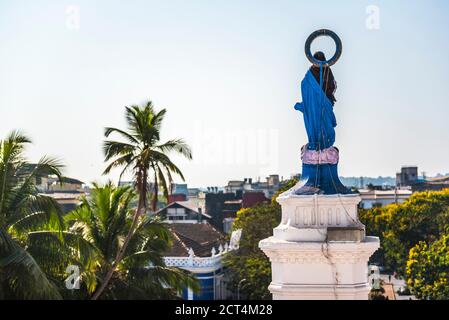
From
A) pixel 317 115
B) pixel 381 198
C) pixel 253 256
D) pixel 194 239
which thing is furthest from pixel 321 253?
pixel 381 198

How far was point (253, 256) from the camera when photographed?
48.6 metres

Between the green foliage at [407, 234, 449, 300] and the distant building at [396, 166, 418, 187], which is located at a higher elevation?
the distant building at [396, 166, 418, 187]

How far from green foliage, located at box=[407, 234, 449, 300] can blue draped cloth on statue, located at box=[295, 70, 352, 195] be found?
29176mm

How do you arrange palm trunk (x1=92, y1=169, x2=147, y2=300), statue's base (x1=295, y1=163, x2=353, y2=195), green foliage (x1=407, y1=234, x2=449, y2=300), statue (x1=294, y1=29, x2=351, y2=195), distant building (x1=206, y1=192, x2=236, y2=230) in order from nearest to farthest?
statue's base (x1=295, y1=163, x2=353, y2=195) → statue (x1=294, y1=29, x2=351, y2=195) → palm trunk (x1=92, y1=169, x2=147, y2=300) → green foliage (x1=407, y1=234, x2=449, y2=300) → distant building (x1=206, y1=192, x2=236, y2=230)

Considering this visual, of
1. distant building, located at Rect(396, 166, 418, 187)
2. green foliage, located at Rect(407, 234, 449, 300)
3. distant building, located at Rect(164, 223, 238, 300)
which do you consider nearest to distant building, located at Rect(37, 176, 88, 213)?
distant building, located at Rect(164, 223, 238, 300)

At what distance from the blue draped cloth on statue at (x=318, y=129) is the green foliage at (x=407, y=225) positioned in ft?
132

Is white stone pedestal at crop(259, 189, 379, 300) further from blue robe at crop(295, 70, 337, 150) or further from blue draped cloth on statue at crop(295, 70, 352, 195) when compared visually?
blue robe at crop(295, 70, 337, 150)

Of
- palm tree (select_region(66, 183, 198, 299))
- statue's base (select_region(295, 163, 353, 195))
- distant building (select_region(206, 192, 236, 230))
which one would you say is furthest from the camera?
distant building (select_region(206, 192, 236, 230))

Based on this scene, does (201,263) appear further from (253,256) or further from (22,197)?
(22,197)

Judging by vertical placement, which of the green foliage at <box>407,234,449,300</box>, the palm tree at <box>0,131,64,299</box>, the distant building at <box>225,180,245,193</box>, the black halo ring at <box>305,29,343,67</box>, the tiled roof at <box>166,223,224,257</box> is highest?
the black halo ring at <box>305,29,343,67</box>

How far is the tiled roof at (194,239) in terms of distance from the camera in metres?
52.4

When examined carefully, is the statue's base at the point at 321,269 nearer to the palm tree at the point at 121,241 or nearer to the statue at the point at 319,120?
the statue at the point at 319,120

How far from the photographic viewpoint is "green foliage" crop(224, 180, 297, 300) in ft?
153
